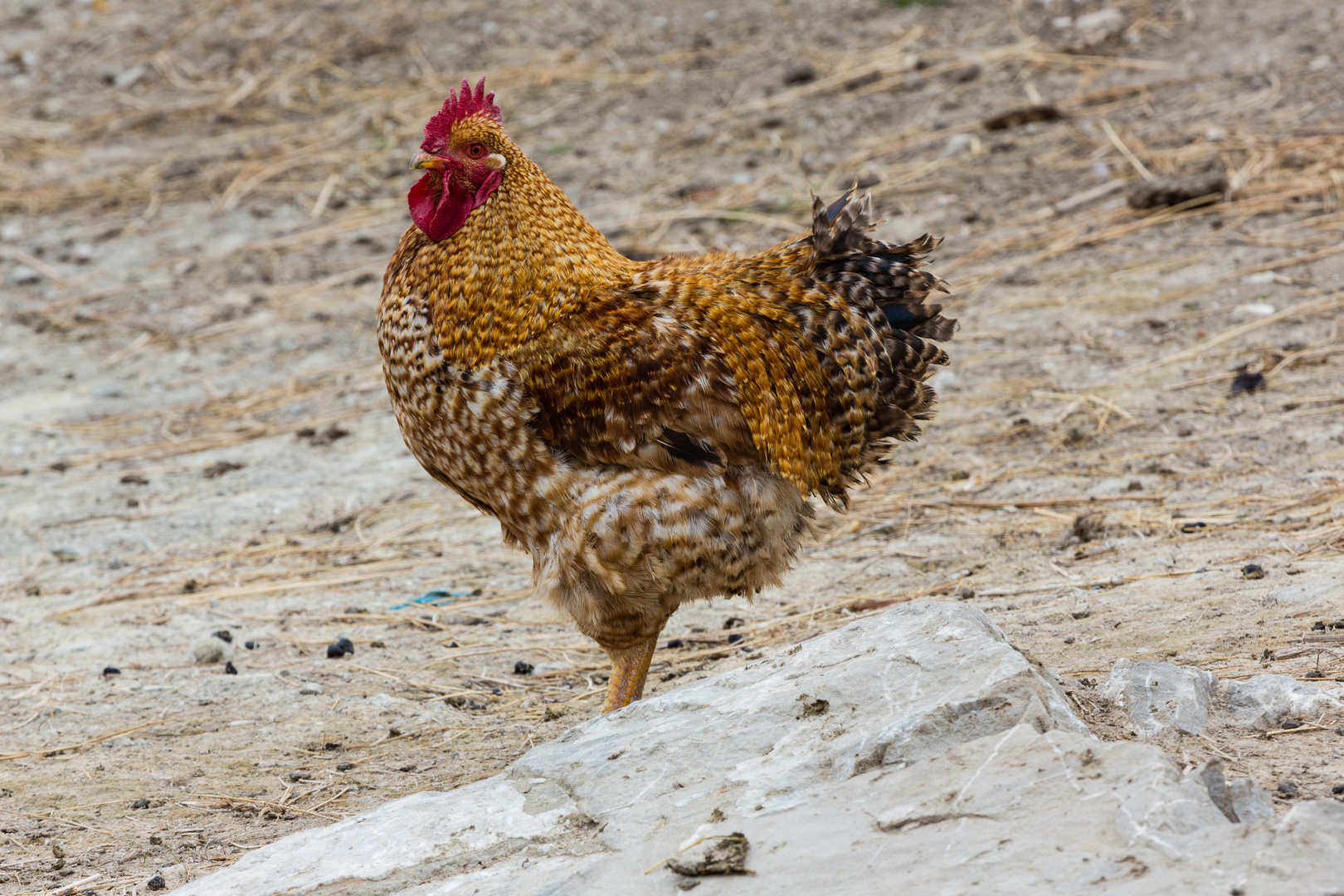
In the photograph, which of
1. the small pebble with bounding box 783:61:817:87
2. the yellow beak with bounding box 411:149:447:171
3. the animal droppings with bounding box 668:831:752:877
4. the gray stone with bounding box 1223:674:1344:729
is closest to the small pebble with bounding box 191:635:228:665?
the yellow beak with bounding box 411:149:447:171

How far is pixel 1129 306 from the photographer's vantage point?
7.18 m

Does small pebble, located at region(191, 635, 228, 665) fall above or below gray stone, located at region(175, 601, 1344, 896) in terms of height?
below

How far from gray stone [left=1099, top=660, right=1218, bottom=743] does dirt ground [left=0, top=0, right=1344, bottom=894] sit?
66 mm

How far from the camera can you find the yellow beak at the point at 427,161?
405cm

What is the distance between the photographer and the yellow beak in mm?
4047

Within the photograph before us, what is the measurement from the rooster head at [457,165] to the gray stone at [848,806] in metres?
1.77

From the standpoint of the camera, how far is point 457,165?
13.5ft

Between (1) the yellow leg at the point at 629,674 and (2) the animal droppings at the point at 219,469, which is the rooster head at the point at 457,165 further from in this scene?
(2) the animal droppings at the point at 219,469

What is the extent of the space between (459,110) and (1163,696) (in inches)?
112

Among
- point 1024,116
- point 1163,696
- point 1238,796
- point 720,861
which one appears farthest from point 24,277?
point 1238,796

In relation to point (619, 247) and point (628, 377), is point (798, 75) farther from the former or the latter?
point (628, 377)

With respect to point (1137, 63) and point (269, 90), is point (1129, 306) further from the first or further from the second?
point (269, 90)

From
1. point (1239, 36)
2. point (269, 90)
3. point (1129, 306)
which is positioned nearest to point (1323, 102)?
point (1239, 36)

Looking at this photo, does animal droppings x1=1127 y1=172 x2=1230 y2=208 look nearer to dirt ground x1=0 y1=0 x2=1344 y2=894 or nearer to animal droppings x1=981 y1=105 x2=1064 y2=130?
dirt ground x1=0 y1=0 x2=1344 y2=894
